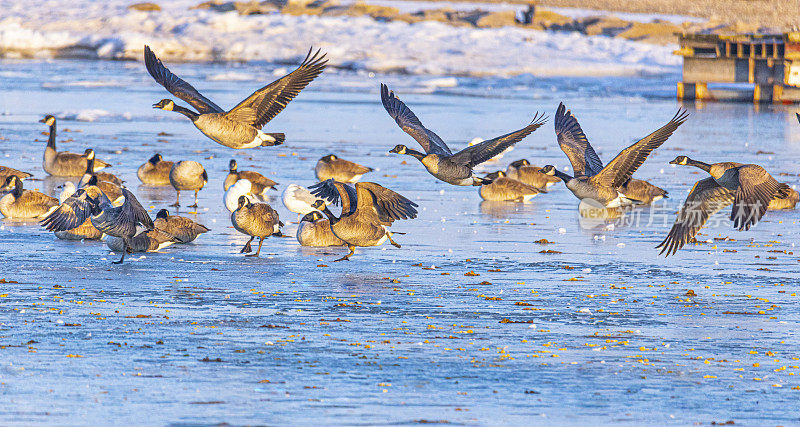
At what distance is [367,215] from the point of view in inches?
396

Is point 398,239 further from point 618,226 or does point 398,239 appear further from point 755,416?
point 755,416

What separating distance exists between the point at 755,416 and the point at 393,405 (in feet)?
5.71

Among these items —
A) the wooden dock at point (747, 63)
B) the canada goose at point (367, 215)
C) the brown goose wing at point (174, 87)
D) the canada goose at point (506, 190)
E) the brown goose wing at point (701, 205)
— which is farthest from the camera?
the wooden dock at point (747, 63)

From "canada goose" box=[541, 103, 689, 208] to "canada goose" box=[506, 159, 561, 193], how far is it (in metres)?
1.59

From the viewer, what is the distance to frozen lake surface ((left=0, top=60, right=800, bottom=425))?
5688 mm

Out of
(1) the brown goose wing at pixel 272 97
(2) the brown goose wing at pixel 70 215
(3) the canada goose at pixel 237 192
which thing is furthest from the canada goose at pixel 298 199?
(2) the brown goose wing at pixel 70 215

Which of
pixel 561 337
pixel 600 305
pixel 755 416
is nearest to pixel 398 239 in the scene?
pixel 600 305

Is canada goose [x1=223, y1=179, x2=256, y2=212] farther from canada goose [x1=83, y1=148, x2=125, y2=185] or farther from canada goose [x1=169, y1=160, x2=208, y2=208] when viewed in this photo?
canada goose [x1=83, y1=148, x2=125, y2=185]

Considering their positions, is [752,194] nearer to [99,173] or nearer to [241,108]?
[241,108]

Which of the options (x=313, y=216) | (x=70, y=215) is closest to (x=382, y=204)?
(x=313, y=216)

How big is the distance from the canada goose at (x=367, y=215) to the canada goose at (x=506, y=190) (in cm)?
360

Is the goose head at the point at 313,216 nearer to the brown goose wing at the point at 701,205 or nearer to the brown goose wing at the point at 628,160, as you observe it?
the brown goose wing at the point at 628,160

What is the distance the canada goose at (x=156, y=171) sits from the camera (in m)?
14.5

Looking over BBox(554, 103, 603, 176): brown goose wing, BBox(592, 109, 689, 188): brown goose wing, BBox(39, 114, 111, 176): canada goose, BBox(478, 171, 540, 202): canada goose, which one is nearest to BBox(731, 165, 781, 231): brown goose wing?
BBox(592, 109, 689, 188): brown goose wing
